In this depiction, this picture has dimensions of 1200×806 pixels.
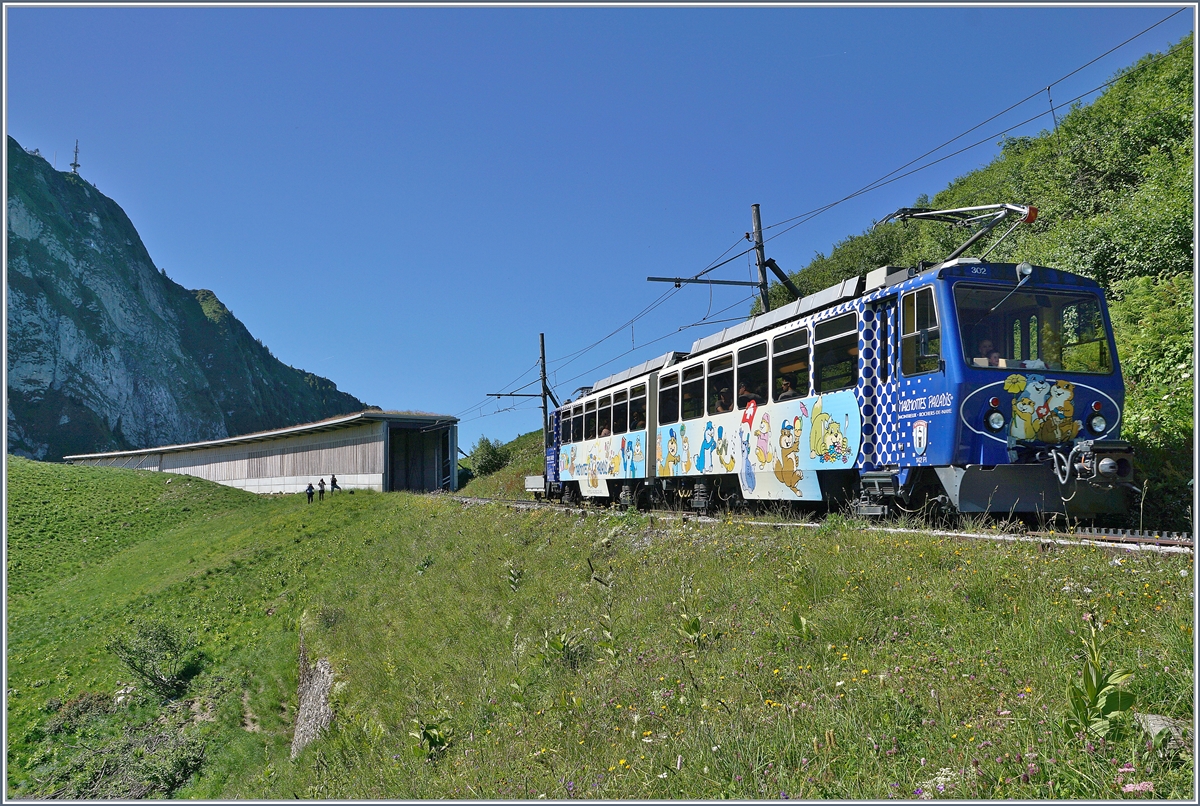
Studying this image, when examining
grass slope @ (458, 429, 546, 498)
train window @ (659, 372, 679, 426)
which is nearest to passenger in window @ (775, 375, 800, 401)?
train window @ (659, 372, 679, 426)

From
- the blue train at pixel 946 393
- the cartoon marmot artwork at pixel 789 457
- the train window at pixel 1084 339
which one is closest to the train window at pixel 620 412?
the blue train at pixel 946 393

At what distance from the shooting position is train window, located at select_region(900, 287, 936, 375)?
9477mm

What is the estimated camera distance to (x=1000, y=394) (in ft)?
30.3

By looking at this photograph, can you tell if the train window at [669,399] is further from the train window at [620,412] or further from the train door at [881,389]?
the train door at [881,389]

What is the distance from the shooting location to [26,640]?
80.9 feet

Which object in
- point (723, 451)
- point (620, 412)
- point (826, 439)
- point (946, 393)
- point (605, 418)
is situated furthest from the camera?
point (605, 418)

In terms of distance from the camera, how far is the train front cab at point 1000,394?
8.99 m

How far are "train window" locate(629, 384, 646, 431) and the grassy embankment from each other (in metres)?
3.48

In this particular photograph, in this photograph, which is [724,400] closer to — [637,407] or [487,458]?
[637,407]

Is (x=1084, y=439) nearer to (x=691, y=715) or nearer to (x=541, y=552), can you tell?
(x=691, y=715)

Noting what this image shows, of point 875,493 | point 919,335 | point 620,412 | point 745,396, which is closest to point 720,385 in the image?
point 745,396

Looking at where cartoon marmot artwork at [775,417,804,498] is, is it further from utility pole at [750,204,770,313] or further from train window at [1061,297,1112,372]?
utility pole at [750,204,770,313]

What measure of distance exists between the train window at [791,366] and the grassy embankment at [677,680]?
2.63 meters

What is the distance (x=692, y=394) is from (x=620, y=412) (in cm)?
450
